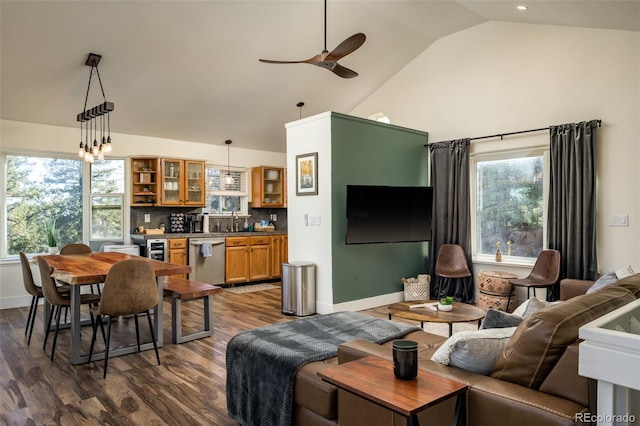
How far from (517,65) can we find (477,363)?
16.2 feet

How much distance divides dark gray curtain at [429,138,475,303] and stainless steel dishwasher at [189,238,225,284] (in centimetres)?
350

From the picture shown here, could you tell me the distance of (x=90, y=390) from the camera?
10.2 feet

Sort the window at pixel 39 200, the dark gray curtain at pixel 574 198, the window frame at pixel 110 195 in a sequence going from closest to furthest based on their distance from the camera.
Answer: the dark gray curtain at pixel 574 198
the window at pixel 39 200
the window frame at pixel 110 195

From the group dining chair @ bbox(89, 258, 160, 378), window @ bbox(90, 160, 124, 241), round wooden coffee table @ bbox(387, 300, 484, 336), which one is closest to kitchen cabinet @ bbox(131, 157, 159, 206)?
window @ bbox(90, 160, 124, 241)

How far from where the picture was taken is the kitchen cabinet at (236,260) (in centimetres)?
741

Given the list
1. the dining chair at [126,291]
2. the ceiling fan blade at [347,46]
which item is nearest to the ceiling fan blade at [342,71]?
the ceiling fan blade at [347,46]

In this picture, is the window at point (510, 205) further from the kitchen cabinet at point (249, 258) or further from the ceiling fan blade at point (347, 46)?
the kitchen cabinet at point (249, 258)

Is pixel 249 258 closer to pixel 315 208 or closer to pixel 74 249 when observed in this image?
pixel 315 208

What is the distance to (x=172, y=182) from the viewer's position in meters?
7.24

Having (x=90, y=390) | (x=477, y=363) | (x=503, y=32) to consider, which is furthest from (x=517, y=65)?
(x=90, y=390)

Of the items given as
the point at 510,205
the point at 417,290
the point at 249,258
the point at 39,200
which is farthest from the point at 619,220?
the point at 39,200

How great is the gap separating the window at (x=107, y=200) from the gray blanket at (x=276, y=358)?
498 centimetres

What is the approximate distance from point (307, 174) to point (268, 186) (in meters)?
3.10

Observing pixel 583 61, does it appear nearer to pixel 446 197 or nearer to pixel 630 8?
pixel 630 8
